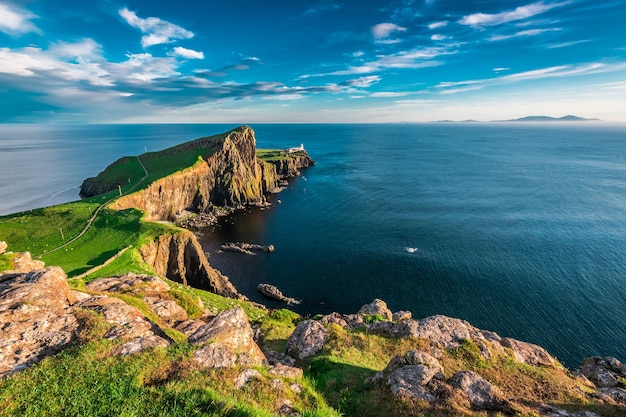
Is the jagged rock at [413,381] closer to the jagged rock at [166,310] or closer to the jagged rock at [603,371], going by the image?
the jagged rock at [603,371]

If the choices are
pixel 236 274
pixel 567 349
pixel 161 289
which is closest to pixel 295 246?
pixel 236 274

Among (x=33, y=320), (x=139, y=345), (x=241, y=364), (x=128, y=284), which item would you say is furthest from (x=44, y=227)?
(x=241, y=364)

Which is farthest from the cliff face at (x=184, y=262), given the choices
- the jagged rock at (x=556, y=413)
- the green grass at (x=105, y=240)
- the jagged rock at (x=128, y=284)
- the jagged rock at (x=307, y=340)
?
the jagged rock at (x=556, y=413)

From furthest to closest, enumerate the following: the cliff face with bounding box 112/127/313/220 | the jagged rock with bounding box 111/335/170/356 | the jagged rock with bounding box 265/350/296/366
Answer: the cliff face with bounding box 112/127/313/220, the jagged rock with bounding box 265/350/296/366, the jagged rock with bounding box 111/335/170/356

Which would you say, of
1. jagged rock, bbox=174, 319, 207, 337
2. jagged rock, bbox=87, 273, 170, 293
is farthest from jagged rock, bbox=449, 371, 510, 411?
jagged rock, bbox=87, 273, 170, 293

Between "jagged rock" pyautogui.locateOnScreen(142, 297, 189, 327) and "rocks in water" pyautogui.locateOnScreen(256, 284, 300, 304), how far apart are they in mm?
32462

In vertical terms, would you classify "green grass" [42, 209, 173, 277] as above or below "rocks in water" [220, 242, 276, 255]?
above

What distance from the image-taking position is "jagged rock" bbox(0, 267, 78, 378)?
14.4m

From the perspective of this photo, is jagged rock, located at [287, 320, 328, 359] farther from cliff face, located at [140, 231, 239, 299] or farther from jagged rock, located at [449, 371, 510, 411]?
cliff face, located at [140, 231, 239, 299]

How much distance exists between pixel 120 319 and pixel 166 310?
7.74m

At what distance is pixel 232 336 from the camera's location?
19.2 meters

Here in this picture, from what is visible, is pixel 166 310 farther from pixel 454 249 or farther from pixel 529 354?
pixel 454 249

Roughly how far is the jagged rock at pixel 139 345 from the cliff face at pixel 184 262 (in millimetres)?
41257

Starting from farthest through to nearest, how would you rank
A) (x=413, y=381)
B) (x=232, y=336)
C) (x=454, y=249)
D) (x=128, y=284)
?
(x=454, y=249) < (x=128, y=284) < (x=232, y=336) < (x=413, y=381)
